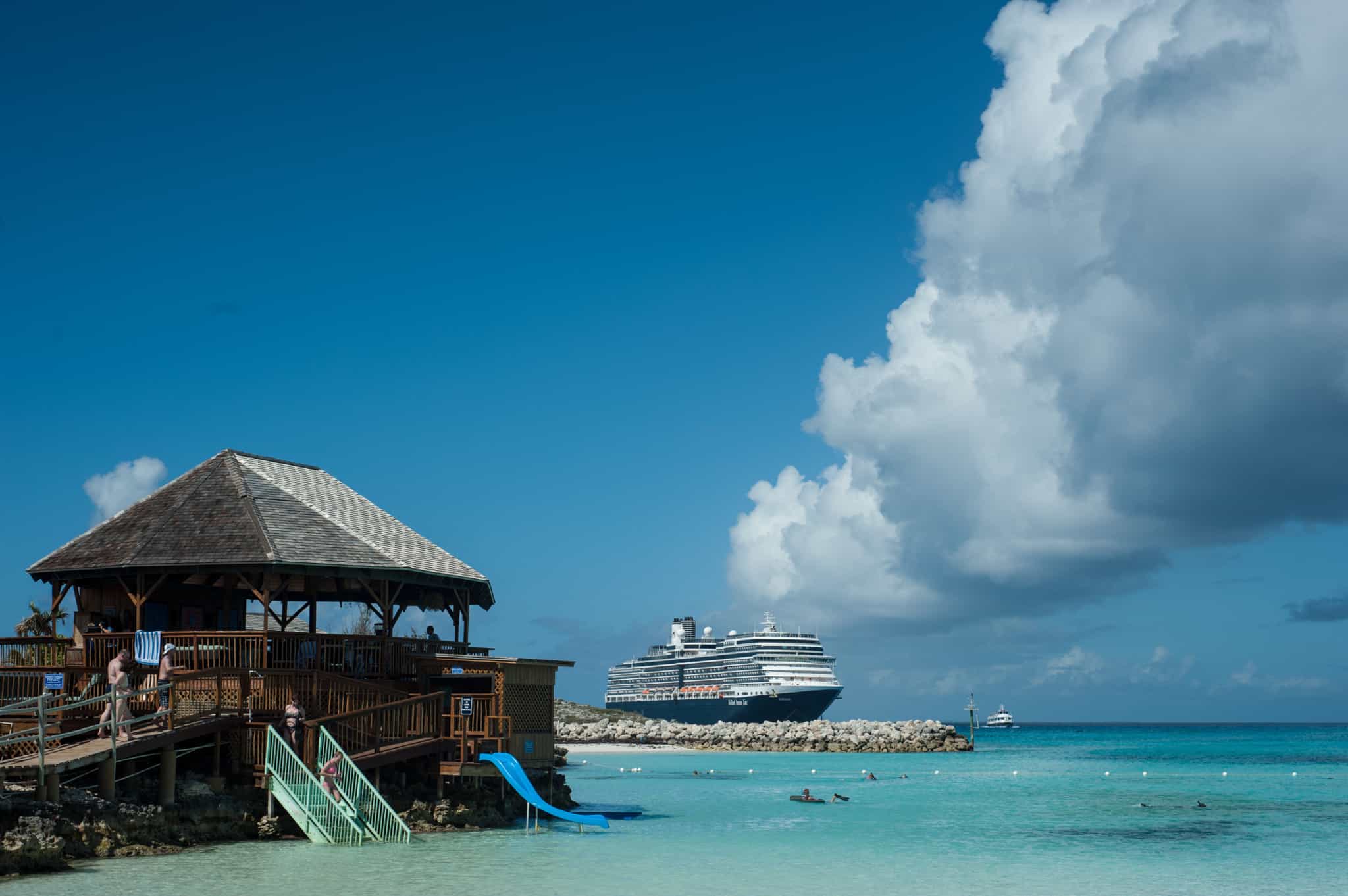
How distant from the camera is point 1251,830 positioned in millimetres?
30266

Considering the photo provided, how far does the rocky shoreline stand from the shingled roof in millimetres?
57074

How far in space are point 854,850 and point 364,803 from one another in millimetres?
9627

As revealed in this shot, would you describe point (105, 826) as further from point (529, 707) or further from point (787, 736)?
point (787, 736)

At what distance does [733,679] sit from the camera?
114 meters

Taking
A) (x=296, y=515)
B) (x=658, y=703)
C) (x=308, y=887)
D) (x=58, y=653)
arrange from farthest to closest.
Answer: (x=658, y=703) → (x=58, y=653) → (x=296, y=515) → (x=308, y=887)

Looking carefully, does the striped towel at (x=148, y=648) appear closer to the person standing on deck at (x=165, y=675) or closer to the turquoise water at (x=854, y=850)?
the person standing on deck at (x=165, y=675)

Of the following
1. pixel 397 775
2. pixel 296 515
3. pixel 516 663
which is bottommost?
pixel 397 775

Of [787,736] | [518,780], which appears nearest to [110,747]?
[518,780]

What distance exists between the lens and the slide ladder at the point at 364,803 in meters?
21.6

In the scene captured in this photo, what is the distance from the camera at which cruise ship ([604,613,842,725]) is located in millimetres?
109312

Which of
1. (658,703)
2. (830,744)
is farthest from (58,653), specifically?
(658,703)

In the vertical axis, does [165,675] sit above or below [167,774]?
above

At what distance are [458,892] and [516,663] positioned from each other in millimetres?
7990

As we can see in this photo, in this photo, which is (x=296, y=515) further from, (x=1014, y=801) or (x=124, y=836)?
(x=1014, y=801)
